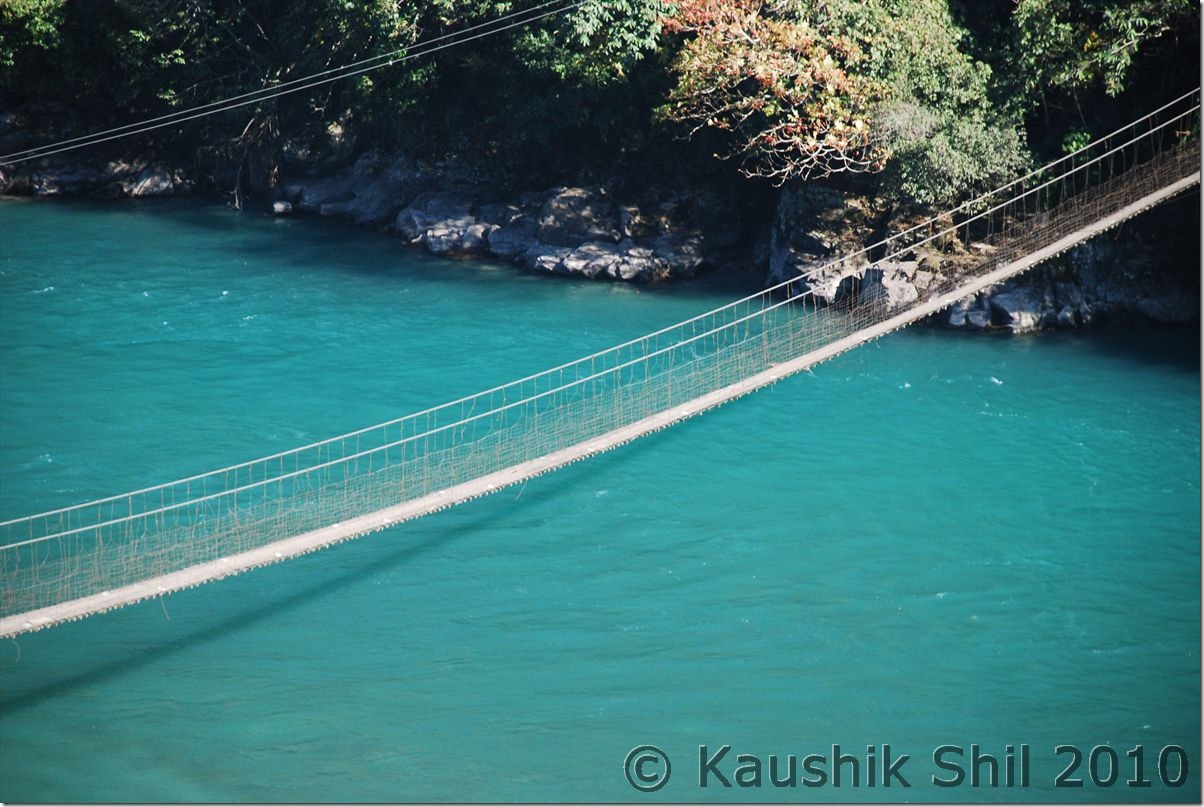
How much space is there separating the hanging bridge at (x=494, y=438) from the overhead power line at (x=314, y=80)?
548 cm

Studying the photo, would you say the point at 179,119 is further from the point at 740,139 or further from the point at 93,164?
the point at 740,139

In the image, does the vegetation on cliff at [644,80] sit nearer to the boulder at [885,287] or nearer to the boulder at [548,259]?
the boulder at [885,287]

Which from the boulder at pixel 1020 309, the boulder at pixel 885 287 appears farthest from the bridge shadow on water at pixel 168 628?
the boulder at pixel 1020 309

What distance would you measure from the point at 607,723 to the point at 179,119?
53.8 ft

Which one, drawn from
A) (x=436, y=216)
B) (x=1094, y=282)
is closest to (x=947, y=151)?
(x=1094, y=282)

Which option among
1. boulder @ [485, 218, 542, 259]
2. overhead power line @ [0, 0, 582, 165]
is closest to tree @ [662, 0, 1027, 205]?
overhead power line @ [0, 0, 582, 165]

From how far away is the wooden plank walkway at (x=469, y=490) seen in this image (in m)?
9.32

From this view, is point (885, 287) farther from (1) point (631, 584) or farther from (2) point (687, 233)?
(1) point (631, 584)

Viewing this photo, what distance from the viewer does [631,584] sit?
36.0 ft

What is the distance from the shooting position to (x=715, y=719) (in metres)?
9.18

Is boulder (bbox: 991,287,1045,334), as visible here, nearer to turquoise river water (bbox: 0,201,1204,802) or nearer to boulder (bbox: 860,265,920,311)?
turquoise river water (bbox: 0,201,1204,802)

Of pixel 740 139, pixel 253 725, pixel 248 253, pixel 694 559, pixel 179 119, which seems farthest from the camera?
pixel 179 119

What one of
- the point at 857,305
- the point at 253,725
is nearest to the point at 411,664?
the point at 253,725

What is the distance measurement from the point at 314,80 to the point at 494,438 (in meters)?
10.5
